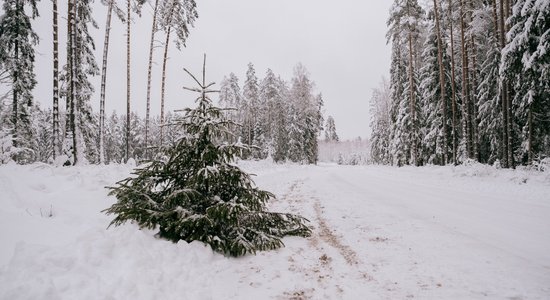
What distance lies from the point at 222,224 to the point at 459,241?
13.8ft

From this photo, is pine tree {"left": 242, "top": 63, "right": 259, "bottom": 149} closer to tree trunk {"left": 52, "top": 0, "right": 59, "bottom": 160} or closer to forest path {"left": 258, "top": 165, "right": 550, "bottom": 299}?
tree trunk {"left": 52, "top": 0, "right": 59, "bottom": 160}

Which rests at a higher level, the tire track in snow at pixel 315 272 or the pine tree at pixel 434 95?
the pine tree at pixel 434 95

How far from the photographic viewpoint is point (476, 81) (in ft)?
80.4

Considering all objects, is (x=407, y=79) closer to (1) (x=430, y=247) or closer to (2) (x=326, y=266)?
(1) (x=430, y=247)

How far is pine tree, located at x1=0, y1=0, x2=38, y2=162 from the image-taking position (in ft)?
60.8

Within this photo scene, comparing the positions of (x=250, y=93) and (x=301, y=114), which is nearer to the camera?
(x=301, y=114)

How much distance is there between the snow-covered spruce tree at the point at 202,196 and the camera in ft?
15.9

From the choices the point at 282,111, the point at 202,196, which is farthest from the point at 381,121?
the point at 202,196

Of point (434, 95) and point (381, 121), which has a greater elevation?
point (381, 121)

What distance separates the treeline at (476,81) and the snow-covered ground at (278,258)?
9.50m

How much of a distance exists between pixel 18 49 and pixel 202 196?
2224cm

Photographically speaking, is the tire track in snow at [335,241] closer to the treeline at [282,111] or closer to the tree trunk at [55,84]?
the tree trunk at [55,84]

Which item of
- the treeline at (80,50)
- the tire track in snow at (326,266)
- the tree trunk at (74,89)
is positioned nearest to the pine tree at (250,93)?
the treeline at (80,50)

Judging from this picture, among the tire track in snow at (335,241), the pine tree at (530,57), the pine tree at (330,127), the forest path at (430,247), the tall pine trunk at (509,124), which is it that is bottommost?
the tire track in snow at (335,241)
